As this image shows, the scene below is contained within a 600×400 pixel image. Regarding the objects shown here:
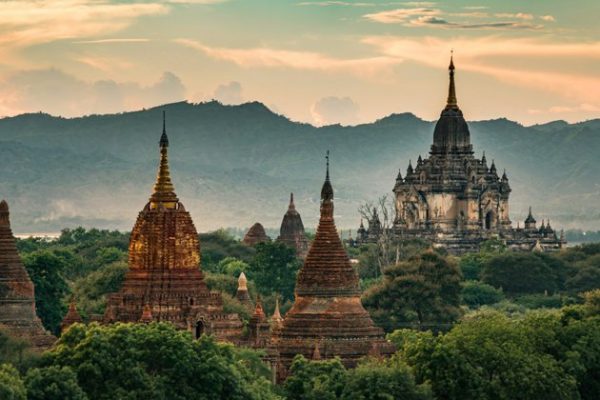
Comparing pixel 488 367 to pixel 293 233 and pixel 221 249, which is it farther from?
pixel 293 233

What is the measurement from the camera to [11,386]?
56750mm

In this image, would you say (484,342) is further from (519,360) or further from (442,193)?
(442,193)

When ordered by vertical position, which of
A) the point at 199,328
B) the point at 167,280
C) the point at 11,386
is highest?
the point at 167,280

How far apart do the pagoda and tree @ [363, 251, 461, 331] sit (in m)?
17.3

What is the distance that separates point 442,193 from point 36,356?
95826 mm

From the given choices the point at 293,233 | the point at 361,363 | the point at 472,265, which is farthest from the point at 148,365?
the point at 293,233

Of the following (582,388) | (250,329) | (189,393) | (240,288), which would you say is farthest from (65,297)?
(189,393)

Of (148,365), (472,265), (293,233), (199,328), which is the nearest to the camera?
(148,365)

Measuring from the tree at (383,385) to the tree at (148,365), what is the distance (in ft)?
6.70

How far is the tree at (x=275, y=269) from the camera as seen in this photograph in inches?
4633

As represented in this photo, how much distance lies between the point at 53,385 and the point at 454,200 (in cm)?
10110

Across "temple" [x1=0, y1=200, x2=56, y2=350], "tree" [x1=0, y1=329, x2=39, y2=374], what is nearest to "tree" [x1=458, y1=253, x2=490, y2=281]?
"temple" [x1=0, y1=200, x2=56, y2=350]

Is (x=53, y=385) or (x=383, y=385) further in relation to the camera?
(x=383, y=385)

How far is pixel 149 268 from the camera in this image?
7888 centimetres
